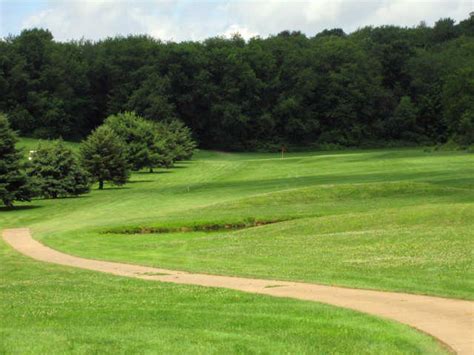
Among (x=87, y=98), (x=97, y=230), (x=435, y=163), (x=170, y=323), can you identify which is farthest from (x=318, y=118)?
(x=170, y=323)

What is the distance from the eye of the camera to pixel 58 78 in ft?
374

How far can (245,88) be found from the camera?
4924 inches

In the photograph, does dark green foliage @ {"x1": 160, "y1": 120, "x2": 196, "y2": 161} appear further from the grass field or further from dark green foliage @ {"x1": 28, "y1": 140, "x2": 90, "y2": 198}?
the grass field

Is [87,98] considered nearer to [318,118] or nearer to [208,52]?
[208,52]

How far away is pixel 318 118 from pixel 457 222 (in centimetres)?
10321

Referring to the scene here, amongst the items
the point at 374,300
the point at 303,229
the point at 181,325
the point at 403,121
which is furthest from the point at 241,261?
the point at 403,121

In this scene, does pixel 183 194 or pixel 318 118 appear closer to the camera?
pixel 183 194

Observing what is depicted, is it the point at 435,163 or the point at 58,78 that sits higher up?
the point at 58,78

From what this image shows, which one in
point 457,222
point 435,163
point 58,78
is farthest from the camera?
point 58,78

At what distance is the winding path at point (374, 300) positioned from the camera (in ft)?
34.2

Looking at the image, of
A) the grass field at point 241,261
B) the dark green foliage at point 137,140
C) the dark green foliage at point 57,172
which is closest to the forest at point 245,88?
the dark green foliage at point 137,140

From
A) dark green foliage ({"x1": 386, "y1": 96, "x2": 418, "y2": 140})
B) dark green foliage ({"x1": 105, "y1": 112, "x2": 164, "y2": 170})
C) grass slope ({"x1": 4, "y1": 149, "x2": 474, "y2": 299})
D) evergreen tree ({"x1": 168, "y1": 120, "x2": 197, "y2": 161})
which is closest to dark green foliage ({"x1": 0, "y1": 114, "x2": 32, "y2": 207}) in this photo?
grass slope ({"x1": 4, "y1": 149, "x2": 474, "y2": 299})

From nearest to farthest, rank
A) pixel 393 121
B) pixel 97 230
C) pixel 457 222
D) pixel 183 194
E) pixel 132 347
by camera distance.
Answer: pixel 132 347 → pixel 457 222 → pixel 97 230 → pixel 183 194 → pixel 393 121

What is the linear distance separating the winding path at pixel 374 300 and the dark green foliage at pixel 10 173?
69.1 ft
